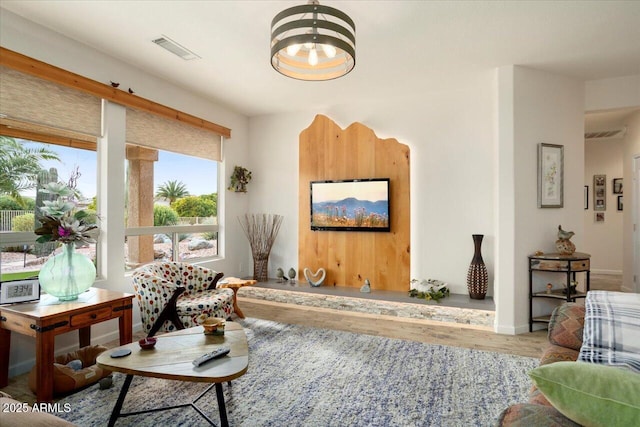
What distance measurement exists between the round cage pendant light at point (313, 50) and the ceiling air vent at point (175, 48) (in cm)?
130

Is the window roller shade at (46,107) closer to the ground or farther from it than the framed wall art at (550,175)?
farther from it

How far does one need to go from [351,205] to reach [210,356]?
3.32m

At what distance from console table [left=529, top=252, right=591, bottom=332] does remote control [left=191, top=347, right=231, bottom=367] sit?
10.6 ft

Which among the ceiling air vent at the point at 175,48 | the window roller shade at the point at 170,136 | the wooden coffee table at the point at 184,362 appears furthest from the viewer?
the window roller shade at the point at 170,136

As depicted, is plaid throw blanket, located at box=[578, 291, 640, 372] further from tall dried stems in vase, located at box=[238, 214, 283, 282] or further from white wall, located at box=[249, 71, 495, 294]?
tall dried stems in vase, located at box=[238, 214, 283, 282]

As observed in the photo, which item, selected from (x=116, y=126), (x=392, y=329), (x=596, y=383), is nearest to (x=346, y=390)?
(x=392, y=329)

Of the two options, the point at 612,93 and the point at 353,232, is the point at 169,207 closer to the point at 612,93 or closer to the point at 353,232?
the point at 353,232

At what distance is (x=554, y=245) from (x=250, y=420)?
11.8 ft

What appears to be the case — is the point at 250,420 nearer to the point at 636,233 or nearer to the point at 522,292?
the point at 522,292

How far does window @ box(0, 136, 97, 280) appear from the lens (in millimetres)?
2775

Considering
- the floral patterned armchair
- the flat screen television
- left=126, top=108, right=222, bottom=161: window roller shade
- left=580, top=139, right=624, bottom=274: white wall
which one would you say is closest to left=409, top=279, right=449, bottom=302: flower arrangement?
the flat screen television

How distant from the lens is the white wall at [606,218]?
6863 mm

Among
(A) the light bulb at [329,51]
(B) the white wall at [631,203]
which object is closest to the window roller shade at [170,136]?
(A) the light bulb at [329,51]

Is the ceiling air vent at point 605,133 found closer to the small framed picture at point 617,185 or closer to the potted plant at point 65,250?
the small framed picture at point 617,185
